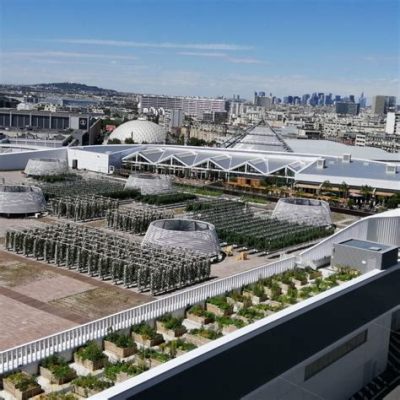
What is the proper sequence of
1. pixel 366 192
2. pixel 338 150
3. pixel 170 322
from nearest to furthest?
1. pixel 170 322
2. pixel 366 192
3. pixel 338 150

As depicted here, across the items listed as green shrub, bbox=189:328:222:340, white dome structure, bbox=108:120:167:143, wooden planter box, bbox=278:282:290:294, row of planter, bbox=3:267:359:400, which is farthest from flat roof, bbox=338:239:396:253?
white dome structure, bbox=108:120:167:143

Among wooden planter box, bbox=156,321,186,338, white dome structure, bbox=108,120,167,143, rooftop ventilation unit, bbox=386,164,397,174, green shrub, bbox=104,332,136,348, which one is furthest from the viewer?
white dome structure, bbox=108,120,167,143

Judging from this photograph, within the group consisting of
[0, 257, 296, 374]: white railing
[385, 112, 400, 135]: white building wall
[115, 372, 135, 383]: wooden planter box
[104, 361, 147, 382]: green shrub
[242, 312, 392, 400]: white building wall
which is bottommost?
[242, 312, 392, 400]: white building wall

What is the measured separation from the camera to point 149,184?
30516mm

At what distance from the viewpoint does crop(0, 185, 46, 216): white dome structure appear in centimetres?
2302

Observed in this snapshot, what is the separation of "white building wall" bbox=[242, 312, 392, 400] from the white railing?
8.18ft

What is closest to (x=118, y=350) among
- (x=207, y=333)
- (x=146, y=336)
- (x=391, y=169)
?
(x=146, y=336)

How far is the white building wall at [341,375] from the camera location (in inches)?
404

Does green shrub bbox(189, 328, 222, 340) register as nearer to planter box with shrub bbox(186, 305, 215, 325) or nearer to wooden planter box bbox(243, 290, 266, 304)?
planter box with shrub bbox(186, 305, 215, 325)

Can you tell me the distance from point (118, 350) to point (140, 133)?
6448cm

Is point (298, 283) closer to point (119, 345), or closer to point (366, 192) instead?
point (119, 345)

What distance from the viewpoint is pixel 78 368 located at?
909 centimetres

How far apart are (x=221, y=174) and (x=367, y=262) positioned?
25.8 meters

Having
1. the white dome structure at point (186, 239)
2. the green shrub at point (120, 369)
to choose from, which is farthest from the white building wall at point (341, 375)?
the white dome structure at point (186, 239)
